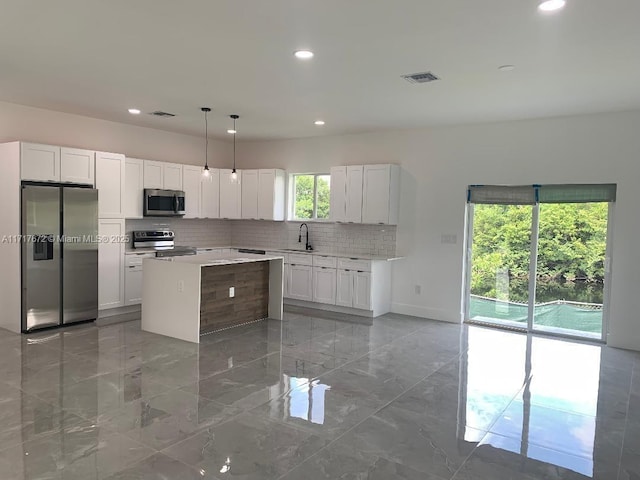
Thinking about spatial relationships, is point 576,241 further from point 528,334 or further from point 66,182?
point 66,182

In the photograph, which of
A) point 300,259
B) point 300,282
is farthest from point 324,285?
point 300,259

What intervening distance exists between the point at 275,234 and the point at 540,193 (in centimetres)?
457

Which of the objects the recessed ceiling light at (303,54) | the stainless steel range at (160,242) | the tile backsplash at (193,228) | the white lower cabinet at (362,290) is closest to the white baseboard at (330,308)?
the white lower cabinet at (362,290)

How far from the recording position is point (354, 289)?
24.1 ft

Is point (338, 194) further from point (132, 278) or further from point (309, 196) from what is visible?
point (132, 278)

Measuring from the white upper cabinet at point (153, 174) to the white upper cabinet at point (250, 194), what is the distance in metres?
1.59

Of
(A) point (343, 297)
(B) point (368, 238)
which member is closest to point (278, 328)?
(A) point (343, 297)

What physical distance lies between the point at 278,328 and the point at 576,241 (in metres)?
4.13

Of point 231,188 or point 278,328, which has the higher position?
point 231,188

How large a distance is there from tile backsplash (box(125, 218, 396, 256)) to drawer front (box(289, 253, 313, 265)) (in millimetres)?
499

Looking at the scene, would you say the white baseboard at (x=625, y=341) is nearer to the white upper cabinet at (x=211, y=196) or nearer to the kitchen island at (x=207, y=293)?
the kitchen island at (x=207, y=293)

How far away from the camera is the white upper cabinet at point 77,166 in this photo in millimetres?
6168

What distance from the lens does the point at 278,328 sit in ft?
21.3

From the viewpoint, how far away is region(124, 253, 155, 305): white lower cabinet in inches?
278
